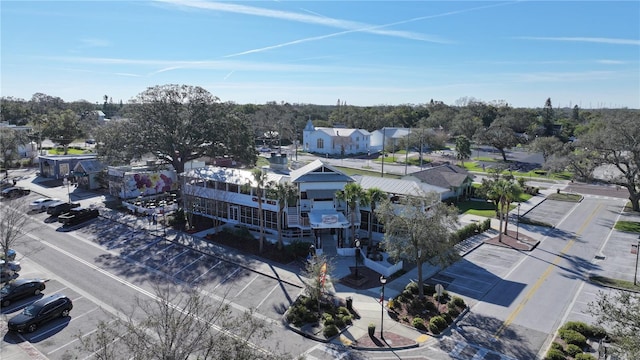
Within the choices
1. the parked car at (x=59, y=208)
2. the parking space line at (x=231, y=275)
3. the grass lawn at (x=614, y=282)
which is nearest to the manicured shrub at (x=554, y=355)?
the grass lawn at (x=614, y=282)

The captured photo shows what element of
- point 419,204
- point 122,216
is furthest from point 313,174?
point 122,216

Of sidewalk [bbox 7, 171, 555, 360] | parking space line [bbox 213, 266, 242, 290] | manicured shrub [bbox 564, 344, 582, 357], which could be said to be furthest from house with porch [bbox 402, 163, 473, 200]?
manicured shrub [bbox 564, 344, 582, 357]

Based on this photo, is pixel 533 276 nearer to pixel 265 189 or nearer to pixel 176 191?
pixel 265 189

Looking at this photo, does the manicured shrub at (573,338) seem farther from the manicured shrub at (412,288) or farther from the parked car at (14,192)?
the parked car at (14,192)

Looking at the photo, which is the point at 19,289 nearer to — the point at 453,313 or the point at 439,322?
the point at 439,322

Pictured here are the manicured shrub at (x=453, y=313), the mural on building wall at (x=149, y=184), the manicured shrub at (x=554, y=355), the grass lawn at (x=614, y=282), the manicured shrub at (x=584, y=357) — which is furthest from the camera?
the mural on building wall at (x=149, y=184)

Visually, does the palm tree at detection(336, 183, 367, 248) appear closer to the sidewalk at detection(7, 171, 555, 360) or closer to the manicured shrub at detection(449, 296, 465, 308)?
the sidewalk at detection(7, 171, 555, 360)
